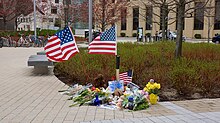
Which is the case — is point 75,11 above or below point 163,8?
above

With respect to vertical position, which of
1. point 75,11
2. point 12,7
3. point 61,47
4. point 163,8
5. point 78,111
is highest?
point 12,7

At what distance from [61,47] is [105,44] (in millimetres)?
1176

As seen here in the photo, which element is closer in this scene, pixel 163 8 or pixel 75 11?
pixel 163 8

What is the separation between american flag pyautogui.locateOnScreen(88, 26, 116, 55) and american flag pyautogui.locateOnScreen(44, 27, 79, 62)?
0.57 m

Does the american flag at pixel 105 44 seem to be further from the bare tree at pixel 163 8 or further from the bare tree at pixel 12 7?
the bare tree at pixel 12 7

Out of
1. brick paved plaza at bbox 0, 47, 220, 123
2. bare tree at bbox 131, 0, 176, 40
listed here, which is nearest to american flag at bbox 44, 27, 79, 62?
brick paved plaza at bbox 0, 47, 220, 123

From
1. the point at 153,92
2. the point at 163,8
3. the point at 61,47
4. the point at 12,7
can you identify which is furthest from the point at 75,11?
the point at 153,92

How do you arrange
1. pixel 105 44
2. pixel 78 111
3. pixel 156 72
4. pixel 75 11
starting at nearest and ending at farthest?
pixel 78 111
pixel 105 44
pixel 156 72
pixel 75 11

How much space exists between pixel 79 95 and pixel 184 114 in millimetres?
2579

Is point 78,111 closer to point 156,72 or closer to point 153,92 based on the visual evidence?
point 153,92

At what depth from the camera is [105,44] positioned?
780cm

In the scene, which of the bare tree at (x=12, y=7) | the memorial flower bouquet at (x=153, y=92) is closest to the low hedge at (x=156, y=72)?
the memorial flower bouquet at (x=153, y=92)

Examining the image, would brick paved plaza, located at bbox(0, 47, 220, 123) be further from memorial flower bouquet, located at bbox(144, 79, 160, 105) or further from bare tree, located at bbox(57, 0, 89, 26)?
bare tree, located at bbox(57, 0, 89, 26)

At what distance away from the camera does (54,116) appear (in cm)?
561
